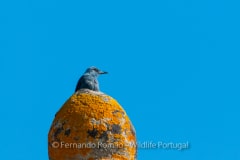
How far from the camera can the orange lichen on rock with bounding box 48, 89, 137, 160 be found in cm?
1698

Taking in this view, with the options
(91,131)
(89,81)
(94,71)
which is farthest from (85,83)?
(91,131)

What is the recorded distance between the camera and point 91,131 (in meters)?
17.0

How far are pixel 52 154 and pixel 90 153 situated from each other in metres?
0.94

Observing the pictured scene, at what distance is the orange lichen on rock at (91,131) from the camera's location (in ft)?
55.7

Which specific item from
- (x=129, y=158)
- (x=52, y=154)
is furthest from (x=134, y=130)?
(x=52, y=154)

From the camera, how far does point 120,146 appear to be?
17.2 metres

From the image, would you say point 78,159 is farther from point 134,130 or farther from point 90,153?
point 134,130
